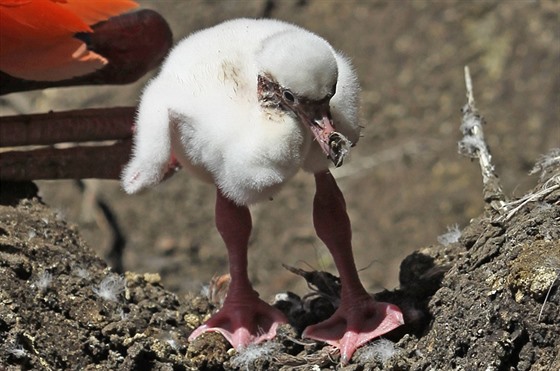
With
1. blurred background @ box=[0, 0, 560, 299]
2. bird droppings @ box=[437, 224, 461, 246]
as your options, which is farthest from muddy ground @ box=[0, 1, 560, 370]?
bird droppings @ box=[437, 224, 461, 246]

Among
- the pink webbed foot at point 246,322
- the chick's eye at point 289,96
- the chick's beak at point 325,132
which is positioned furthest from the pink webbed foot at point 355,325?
the chick's eye at point 289,96

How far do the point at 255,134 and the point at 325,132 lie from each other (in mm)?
164

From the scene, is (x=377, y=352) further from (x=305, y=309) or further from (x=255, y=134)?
(x=255, y=134)

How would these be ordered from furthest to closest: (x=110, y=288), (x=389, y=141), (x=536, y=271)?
1. (x=389, y=141)
2. (x=110, y=288)
3. (x=536, y=271)

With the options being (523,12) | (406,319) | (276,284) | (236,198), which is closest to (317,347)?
(406,319)

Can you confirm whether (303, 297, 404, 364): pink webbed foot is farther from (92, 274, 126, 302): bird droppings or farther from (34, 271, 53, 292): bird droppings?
(34, 271, 53, 292): bird droppings

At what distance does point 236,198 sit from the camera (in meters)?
3.13

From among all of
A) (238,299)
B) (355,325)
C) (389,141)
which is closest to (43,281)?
(238,299)

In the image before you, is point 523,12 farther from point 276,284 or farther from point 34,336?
point 34,336

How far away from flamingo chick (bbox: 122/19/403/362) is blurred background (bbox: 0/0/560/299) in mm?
2416

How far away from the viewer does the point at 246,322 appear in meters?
3.44

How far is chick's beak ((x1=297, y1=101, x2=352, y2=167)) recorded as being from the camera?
296 centimetres

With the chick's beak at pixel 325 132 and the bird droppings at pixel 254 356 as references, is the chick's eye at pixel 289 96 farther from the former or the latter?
the bird droppings at pixel 254 356

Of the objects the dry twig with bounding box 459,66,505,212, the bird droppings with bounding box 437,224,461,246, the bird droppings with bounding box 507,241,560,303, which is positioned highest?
the dry twig with bounding box 459,66,505,212
